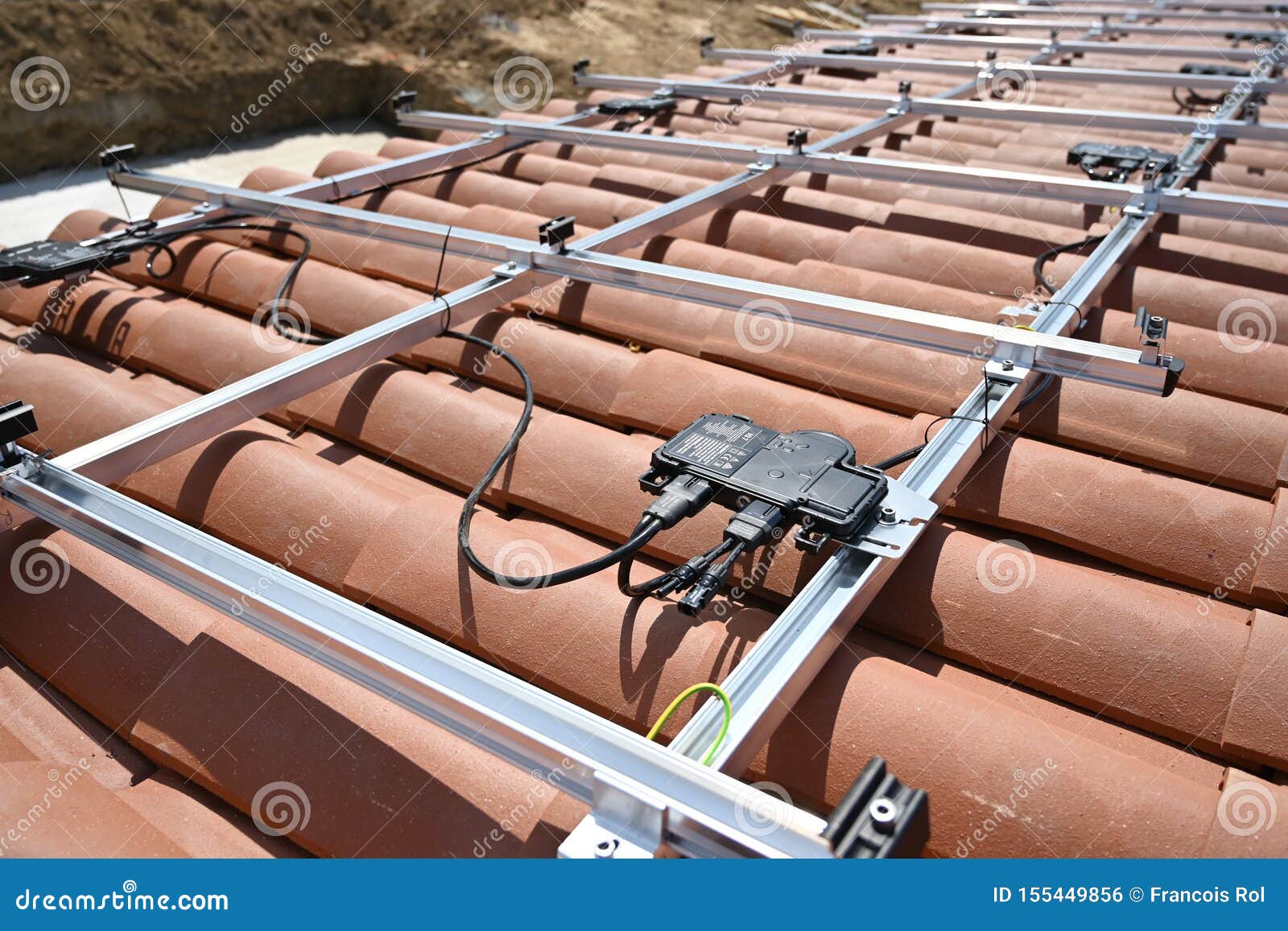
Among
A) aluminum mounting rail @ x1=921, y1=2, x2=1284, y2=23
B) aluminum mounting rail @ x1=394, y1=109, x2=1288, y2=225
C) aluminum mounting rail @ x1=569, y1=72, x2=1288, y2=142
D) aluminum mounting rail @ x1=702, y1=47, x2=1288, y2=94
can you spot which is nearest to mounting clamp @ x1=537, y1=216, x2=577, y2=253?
aluminum mounting rail @ x1=394, y1=109, x2=1288, y2=225

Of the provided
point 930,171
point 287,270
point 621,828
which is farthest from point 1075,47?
point 621,828

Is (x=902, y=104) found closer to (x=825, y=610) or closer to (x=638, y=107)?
(x=638, y=107)

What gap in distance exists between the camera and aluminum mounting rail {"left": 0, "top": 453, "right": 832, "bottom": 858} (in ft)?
3.83

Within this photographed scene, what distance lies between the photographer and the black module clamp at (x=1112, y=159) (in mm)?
3641

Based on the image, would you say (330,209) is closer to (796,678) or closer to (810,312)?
(810,312)

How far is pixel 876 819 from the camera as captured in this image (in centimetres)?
113

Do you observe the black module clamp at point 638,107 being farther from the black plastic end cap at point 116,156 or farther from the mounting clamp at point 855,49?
the black plastic end cap at point 116,156

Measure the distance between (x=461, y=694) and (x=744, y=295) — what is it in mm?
1585

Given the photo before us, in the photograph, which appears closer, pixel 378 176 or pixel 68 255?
pixel 68 255

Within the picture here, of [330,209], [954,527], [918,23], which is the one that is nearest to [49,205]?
[330,209]

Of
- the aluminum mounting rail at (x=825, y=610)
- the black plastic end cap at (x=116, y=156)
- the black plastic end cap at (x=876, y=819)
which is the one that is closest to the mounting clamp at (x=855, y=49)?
the black plastic end cap at (x=116, y=156)

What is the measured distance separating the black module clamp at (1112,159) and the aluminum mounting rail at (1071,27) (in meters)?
3.56

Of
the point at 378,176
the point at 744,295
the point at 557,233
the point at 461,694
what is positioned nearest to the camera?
the point at 461,694

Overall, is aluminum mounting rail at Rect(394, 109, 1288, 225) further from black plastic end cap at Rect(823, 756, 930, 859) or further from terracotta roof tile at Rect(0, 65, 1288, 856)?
black plastic end cap at Rect(823, 756, 930, 859)
